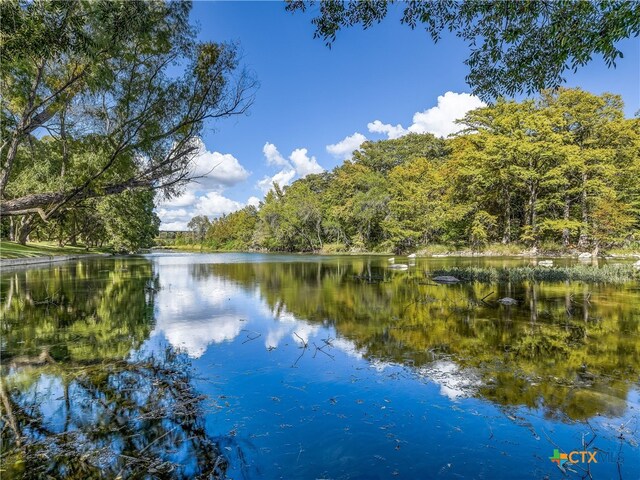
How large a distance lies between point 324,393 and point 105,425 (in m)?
2.87

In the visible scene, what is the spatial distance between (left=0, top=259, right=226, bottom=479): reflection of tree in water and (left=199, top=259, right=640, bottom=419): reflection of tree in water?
3842 millimetres

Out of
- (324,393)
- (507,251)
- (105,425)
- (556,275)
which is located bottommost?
(324,393)

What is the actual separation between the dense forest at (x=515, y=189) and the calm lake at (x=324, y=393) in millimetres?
27570

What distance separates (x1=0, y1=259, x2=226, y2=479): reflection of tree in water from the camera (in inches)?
139

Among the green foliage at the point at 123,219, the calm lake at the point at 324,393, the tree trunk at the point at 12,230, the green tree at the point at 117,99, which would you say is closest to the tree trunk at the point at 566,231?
the calm lake at the point at 324,393

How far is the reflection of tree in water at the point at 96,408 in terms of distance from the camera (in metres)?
3.54

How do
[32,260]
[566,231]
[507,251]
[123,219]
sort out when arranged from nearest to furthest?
[32,260] → [566,231] → [507,251] → [123,219]

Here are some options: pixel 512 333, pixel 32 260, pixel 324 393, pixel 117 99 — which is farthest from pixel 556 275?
pixel 32 260

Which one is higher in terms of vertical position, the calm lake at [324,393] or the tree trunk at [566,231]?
the tree trunk at [566,231]

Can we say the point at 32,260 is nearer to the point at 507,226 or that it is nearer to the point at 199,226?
the point at 507,226

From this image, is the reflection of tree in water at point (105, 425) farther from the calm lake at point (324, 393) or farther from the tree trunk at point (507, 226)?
the tree trunk at point (507, 226)

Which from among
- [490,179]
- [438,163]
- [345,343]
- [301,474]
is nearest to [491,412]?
[301,474]

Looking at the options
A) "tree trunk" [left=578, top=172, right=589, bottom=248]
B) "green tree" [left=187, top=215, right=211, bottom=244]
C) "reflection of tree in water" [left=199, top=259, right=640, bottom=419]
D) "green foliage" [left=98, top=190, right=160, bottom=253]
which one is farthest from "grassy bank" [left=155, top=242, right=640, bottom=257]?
"green tree" [left=187, top=215, right=211, bottom=244]

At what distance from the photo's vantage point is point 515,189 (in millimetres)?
44250
